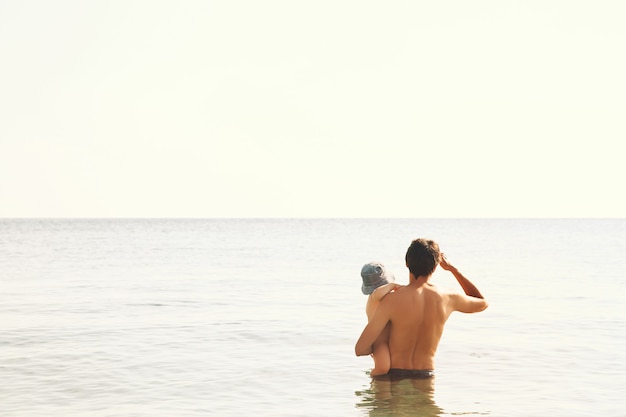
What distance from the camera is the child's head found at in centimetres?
817

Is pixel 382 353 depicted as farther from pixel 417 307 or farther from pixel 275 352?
pixel 275 352

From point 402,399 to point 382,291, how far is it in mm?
1216

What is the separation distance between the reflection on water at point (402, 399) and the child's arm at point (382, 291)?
1.01 metres

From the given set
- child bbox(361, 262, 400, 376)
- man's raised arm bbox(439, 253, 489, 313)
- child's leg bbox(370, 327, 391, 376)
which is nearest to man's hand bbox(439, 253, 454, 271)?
man's raised arm bbox(439, 253, 489, 313)

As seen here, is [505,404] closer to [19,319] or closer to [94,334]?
[94,334]

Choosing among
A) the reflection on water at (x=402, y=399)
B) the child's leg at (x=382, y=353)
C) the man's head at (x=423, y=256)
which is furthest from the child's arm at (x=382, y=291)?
the reflection on water at (x=402, y=399)

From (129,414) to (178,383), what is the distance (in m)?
1.55

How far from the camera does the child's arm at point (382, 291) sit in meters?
8.09

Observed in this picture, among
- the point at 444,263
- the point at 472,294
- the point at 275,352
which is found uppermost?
the point at 444,263

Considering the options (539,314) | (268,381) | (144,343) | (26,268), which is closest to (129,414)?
(268,381)

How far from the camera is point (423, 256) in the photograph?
25.9ft

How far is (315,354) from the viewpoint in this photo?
40.2 ft

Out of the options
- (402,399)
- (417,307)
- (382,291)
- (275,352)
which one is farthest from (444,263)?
(275,352)

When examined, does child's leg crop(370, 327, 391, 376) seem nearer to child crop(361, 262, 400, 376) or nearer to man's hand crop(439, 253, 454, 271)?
child crop(361, 262, 400, 376)
